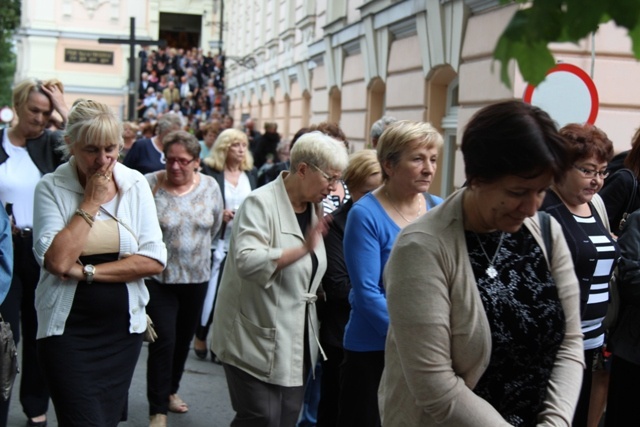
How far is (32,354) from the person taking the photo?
5.56 metres

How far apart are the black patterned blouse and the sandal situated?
3974 mm

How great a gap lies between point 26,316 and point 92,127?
187 cm

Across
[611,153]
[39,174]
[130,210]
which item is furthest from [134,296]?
[611,153]

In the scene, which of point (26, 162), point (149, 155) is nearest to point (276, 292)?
point (26, 162)

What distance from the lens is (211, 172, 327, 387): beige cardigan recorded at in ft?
13.6

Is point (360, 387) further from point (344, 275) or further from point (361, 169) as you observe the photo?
point (361, 169)

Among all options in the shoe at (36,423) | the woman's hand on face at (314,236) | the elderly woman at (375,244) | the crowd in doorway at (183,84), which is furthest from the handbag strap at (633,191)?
the crowd in doorway at (183,84)

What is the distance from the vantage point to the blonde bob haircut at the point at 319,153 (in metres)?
4.25

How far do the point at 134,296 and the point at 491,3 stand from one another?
5.76 m

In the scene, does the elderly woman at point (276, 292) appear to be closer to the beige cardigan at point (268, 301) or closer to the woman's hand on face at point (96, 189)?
the beige cardigan at point (268, 301)

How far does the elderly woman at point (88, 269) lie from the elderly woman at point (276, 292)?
44 centimetres

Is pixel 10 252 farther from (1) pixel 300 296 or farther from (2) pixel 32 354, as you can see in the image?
(2) pixel 32 354

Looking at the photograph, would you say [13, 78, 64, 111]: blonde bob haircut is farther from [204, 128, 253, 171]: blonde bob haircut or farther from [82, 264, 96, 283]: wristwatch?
[204, 128, 253, 171]: blonde bob haircut

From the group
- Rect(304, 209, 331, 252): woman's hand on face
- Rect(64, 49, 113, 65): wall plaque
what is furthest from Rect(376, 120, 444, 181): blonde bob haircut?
Rect(64, 49, 113, 65): wall plaque
